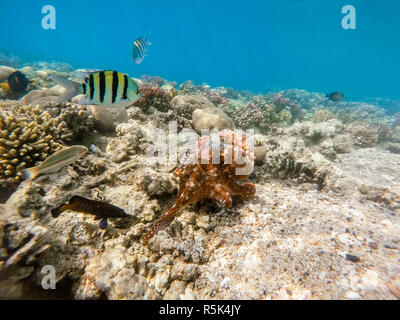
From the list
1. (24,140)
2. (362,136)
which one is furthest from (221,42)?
(24,140)

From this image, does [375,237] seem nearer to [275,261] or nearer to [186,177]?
[275,261]

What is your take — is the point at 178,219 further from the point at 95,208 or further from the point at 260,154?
the point at 260,154

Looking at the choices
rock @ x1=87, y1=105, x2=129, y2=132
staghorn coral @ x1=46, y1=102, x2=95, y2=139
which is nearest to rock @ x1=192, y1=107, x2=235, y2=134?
rock @ x1=87, y1=105, x2=129, y2=132

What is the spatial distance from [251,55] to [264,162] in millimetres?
125872

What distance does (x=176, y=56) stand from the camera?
383ft

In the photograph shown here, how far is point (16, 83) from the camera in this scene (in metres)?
6.15

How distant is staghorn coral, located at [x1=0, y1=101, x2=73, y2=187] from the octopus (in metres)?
2.29

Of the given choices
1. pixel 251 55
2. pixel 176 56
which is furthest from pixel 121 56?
pixel 251 55

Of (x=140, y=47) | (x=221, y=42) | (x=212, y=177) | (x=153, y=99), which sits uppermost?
(x=221, y=42)

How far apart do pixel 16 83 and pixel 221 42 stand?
12414 cm

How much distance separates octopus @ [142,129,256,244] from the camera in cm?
240

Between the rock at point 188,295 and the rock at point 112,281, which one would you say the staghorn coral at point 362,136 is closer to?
the rock at point 188,295

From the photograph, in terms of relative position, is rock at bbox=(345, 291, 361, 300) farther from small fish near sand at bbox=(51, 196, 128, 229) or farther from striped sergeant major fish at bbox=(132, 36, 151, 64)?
striped sergeant major fish at bbox=(132, 36, 151, 64)

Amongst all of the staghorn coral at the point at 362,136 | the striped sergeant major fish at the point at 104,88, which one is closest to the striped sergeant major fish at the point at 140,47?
the striped sergeant major fish at the point at 104,88
